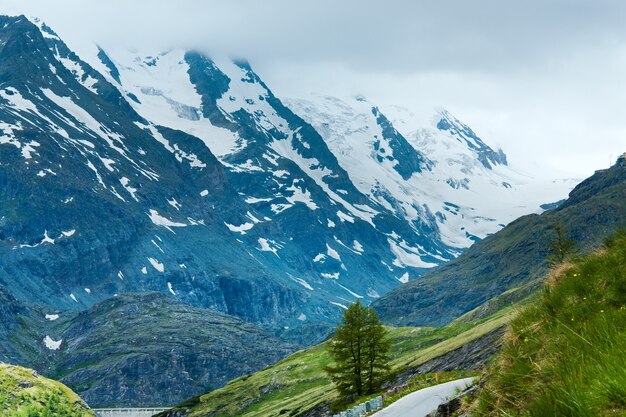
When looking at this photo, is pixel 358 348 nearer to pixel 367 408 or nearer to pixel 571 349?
pixel 367 408

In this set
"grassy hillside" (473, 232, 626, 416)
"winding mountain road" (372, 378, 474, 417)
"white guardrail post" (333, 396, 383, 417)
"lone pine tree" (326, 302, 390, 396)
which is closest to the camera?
"grassy hillside" (473, 232, 626, 416)

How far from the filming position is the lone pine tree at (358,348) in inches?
2901

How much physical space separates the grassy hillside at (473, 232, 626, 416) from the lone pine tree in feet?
188

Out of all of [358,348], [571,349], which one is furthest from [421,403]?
[358,348]

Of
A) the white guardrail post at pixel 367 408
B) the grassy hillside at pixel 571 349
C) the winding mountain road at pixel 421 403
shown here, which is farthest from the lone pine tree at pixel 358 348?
the grassy hillside at pixel 571 349

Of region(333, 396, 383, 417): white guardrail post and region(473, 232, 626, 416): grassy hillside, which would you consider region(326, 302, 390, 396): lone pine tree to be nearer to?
region(333, 396, 383, 417): white guardrail post

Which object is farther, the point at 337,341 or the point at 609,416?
the point at 337,341

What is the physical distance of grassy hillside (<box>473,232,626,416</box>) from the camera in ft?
28.1

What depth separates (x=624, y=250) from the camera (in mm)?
15477

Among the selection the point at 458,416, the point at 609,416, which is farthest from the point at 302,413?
the point at 609,416

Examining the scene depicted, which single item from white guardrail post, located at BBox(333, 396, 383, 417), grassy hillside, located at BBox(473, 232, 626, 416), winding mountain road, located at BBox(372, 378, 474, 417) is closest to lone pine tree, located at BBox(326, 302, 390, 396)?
white guardrail post, located at BBox(333, 396, 383, 417)

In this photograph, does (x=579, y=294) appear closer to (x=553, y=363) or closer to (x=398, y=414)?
(x=553, y=363)

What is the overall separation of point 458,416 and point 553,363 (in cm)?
476

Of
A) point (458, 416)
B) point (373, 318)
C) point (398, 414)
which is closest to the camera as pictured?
point (458, 416)
